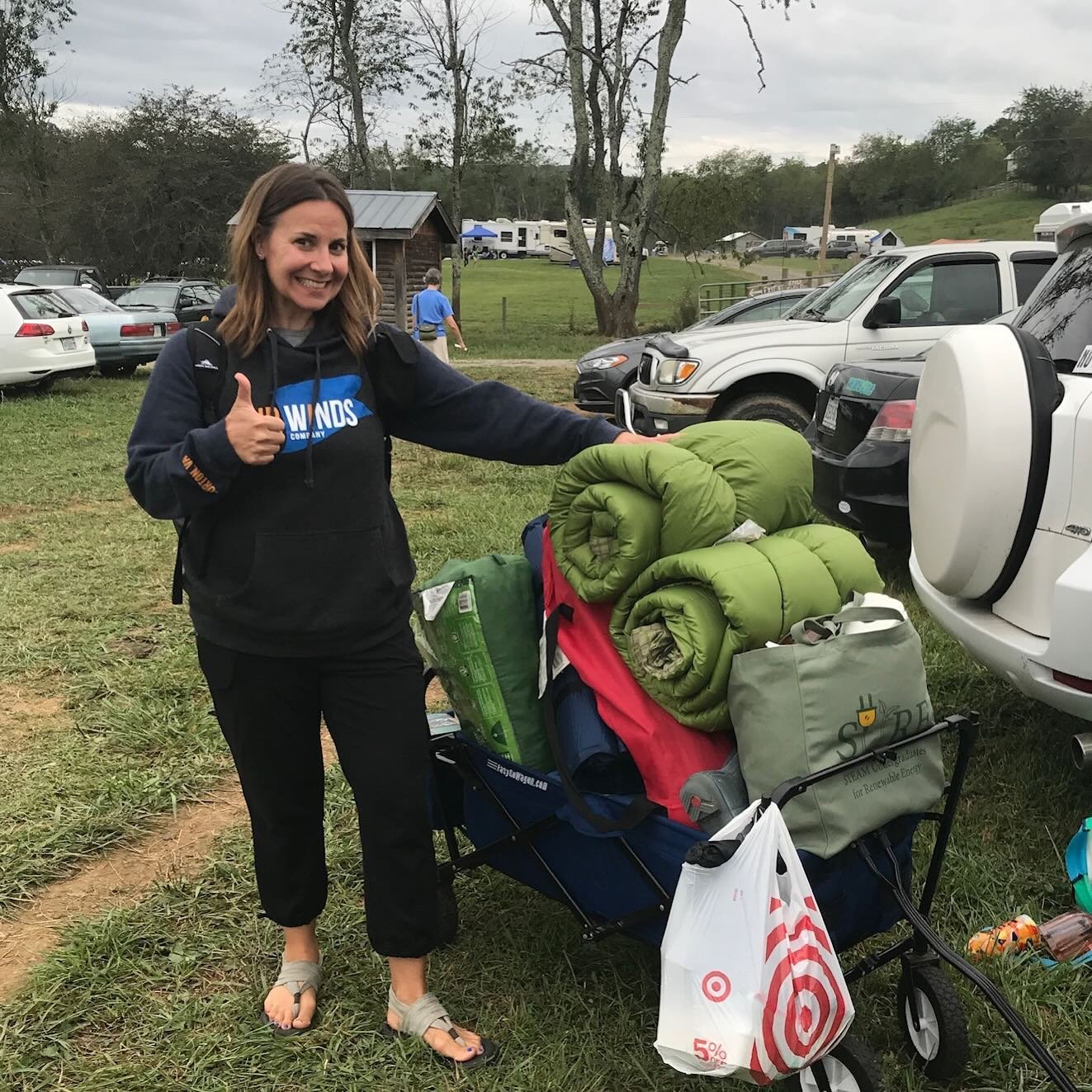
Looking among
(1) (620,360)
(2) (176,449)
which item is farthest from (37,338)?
(2) (176,449)

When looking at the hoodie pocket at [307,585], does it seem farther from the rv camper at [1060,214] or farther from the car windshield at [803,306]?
the car windshield at [803,306]

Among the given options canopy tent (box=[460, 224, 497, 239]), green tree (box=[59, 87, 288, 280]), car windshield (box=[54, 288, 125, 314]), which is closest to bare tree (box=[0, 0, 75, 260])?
green tree (box=[59, 87, 288, 280])

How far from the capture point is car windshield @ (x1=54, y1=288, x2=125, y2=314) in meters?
16.3

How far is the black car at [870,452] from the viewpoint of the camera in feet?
15.8

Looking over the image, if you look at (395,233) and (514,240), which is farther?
(514,240)

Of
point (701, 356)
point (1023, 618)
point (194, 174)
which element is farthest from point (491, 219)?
point (1023, 618)

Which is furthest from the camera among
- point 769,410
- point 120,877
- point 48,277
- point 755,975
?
point 48,277

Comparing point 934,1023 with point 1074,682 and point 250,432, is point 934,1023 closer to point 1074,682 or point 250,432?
point 1074,682

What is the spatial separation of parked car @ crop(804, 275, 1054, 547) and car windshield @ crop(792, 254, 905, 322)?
246cm

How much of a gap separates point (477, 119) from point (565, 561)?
31.0 m

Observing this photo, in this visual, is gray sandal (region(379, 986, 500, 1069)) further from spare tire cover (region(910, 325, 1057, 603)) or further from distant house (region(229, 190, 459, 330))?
distant house (region(229, 190, 459, 330))

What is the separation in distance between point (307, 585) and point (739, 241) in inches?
2970

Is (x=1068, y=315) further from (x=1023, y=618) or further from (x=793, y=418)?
(x=793, y=418)

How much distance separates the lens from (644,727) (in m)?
2.11
